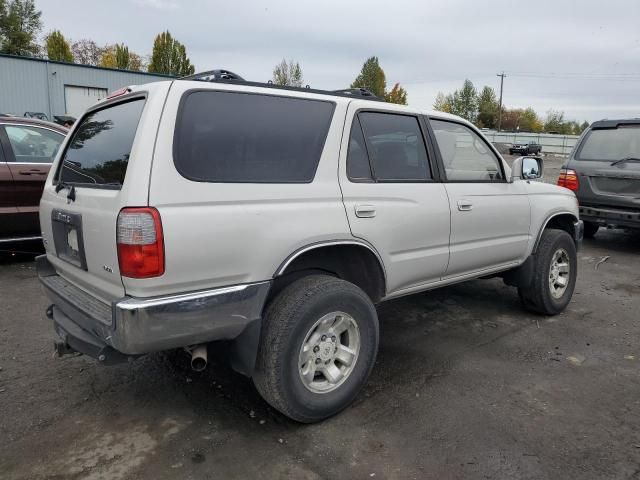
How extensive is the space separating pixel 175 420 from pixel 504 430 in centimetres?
189

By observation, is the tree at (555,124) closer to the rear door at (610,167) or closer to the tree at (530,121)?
the tree at (530,121)

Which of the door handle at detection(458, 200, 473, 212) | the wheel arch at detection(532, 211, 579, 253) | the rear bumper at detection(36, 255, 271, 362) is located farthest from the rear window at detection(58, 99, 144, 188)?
the wheel arch at detection(532, 211, 579, 253)

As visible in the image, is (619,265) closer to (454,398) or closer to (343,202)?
(454,398)

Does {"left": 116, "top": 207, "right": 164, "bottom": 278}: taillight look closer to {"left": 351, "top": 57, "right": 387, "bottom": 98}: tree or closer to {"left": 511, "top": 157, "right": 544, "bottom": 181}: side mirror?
{"left": 511, "top": 157, "right": 544, "bottom": 181}: side mirror

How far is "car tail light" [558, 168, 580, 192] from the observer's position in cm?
797

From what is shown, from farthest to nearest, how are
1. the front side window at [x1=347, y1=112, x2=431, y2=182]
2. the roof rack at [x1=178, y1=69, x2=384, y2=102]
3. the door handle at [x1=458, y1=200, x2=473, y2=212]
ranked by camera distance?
1. the door handle at [x1=458, y1=200, x2=473, y2=212]
2. the front side window at [x1=347, y1=112, x2=431, y2=182]
3. the roof rack at [x1=178, y1=69, x2=384, y2=102]

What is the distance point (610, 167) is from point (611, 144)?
472 mm

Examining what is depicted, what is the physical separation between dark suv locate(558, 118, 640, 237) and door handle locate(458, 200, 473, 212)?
480 centimetres

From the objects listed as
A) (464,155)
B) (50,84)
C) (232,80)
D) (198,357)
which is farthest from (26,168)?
(50,84)

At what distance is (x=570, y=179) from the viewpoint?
804cm

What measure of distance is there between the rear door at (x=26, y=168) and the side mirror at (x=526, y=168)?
5.09m

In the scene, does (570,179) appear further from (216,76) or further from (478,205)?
(216,76)

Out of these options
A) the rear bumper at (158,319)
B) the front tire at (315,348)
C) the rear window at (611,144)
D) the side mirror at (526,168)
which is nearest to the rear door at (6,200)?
the rear bumper at (158,319)

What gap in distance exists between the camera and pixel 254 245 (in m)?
2.58
